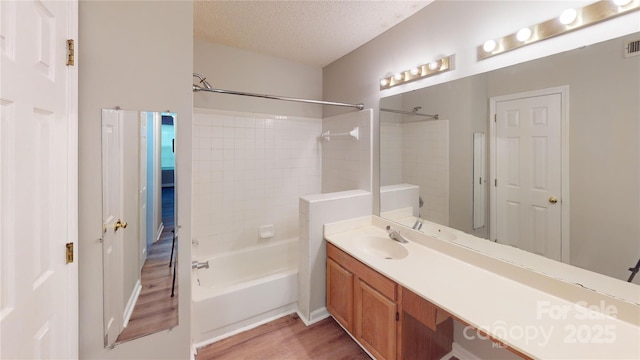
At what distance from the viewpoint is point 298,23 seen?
208 centimetres

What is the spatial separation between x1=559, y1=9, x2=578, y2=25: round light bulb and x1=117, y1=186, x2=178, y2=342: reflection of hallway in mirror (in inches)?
87.2

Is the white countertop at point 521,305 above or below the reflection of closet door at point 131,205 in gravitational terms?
below

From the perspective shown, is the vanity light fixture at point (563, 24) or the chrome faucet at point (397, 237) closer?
the vanity light fixture at point (563, 24)

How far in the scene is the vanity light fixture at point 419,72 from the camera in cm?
170

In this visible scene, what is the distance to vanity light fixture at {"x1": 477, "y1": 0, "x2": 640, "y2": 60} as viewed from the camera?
1053mm

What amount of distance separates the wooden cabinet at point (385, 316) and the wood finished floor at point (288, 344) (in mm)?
154

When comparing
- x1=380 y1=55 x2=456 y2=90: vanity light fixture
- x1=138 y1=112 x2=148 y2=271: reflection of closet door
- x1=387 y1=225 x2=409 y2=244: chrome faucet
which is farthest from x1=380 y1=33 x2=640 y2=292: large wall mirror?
x1=138 y1=112 x2=148 y2=271: reflection of closet door

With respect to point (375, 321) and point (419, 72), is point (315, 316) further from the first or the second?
point (419, 72)

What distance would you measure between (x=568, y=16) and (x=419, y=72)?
836mm

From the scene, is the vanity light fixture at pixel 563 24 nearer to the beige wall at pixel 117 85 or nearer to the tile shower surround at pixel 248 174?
the beige wall at pixel 117 85

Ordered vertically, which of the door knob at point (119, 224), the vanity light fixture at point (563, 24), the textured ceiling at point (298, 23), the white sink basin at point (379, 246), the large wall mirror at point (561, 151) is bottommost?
the white sink basin at point (379, 246)
